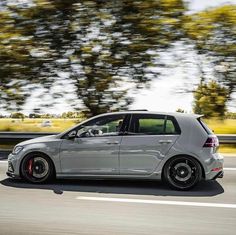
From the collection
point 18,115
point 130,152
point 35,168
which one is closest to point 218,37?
point 18,115

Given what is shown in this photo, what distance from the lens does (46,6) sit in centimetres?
1769

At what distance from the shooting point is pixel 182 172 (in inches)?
306

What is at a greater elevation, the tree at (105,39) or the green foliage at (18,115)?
the tree at (105,39)

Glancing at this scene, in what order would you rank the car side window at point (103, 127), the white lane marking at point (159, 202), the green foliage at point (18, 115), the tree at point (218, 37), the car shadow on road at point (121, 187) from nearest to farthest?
1. the white lane marking at point (159, 202)
2. the car shadow on road at point (121, 187)
3. the car side window at point (103, 127)
4. the tree at point (218, 37)
5. the green foliage at point (18, 115)

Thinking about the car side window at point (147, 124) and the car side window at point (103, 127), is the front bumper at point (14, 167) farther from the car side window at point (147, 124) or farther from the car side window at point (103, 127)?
the car side window at point (147, 124)

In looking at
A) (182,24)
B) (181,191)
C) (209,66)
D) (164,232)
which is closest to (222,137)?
(209,66)

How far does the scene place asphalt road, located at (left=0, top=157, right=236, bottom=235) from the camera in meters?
5.43

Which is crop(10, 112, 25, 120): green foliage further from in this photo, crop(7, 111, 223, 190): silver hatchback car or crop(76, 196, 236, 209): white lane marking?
crop(76, 196, 236, 209): white lane marking

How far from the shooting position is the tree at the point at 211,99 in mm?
17625

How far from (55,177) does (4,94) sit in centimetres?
1065

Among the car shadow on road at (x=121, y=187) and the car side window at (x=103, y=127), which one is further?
the car side window at (x=103, y=127)

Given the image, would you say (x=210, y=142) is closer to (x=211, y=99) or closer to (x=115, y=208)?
(x=115, y=208)

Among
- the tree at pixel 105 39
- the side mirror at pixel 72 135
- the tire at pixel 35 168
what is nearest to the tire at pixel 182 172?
the side mirror at pixel 72 135

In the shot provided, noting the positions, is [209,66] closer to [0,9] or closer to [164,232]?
[0,9]
